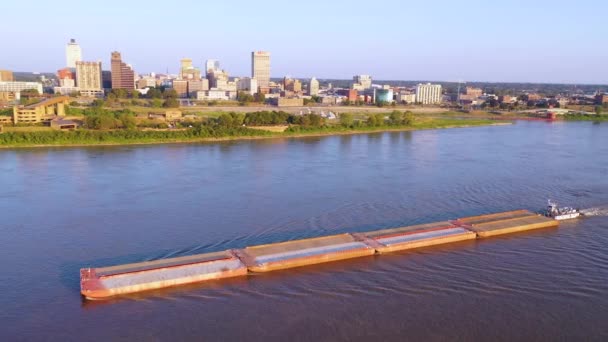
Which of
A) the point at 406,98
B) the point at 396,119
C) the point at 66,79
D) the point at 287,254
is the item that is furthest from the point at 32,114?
the point at 406,98

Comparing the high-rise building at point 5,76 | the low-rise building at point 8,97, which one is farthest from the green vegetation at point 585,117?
the high-rise building at point 5,76

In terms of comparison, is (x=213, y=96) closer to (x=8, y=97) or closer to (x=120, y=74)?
(x=120, y=74)

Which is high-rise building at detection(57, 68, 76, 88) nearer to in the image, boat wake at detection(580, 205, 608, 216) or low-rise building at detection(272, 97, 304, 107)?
low-rise building at detection(272, 97, 304, 107)

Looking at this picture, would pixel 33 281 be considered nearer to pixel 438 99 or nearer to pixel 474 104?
pixel 474 104

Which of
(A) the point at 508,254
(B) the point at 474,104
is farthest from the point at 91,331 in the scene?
(B) the point at 474,104

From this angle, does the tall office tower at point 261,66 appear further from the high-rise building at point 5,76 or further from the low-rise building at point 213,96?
the high-rise building at point 5,76
